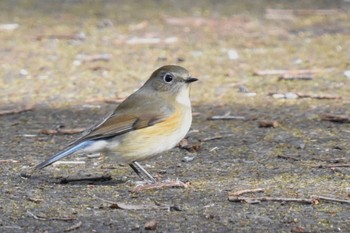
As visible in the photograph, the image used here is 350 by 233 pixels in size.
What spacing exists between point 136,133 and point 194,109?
2033 mm

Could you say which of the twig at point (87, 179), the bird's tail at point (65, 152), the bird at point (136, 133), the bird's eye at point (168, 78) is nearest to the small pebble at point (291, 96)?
the bird's eye at point (168, 78)

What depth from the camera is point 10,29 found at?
10.8 metres

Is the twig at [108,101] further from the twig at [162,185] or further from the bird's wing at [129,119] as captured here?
the twig at [162,185]

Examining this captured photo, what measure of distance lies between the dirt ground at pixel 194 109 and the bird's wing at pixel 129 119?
0.31 metres

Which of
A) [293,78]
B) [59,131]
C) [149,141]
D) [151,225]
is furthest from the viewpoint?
[293,78]

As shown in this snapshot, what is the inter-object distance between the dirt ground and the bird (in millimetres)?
193

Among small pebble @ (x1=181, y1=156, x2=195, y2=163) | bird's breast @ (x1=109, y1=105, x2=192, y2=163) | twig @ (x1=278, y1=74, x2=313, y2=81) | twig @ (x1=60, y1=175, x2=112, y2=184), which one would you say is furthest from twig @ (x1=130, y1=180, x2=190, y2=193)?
twig @ (x1=278, y1=74, x2=313, y2=81)

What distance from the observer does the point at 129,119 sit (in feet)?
19.9

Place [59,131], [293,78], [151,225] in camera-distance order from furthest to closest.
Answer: [293,78]
[59,131]
[151,225]

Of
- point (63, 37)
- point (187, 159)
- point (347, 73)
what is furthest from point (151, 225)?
point (63, 37)

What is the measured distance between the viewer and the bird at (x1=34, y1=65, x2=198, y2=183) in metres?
5.89

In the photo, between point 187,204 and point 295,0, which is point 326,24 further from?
point 187,204

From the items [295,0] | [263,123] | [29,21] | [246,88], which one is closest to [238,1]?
[295,0]

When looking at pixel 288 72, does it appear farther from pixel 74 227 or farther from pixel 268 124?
pixel 74 227
